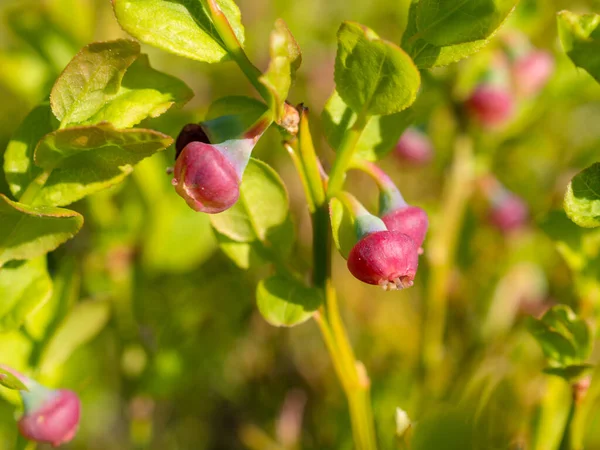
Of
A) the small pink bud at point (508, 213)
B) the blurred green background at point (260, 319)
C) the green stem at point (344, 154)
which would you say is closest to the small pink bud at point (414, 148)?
the blurred green background at point (260, 319)

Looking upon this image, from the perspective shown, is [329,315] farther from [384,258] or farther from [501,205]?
[501,205]

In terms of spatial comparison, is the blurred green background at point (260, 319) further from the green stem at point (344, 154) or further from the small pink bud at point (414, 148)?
the green stem at point (344, 154)

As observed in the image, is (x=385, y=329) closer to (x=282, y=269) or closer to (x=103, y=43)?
(x=282, y=269)

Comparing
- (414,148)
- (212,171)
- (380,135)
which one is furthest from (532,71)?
(212,171)

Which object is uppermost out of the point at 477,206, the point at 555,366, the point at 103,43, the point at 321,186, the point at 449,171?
the point at 103,43

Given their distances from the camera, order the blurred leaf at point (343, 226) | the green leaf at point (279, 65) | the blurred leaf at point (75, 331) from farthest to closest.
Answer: the blurred leaf at point (75, 331), the blurred leaf at point (343, 226), the green leaf at point (279, 65)

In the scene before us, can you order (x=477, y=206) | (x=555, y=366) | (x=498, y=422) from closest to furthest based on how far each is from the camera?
(x=555, y=366), (x=498, y=422), (x=477, y=206)

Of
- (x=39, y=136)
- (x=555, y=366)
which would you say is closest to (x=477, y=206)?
(x=555, y=366)
